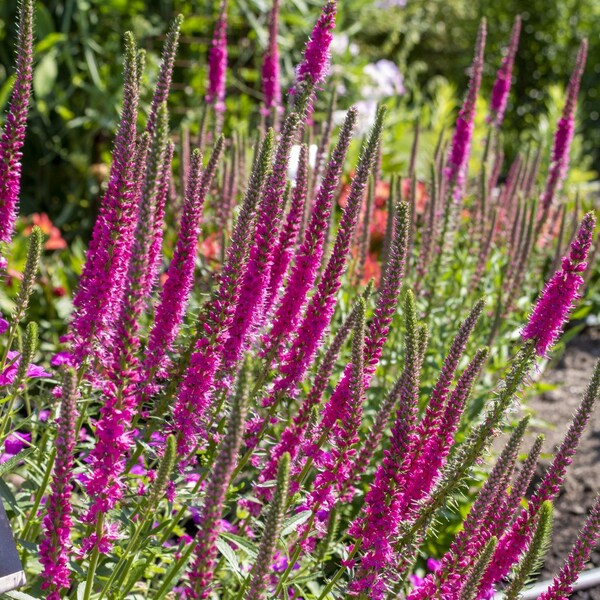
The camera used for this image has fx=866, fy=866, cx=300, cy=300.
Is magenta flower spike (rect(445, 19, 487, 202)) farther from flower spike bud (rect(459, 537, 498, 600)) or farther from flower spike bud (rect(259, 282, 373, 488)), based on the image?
flower spike bud (rect(459, 537, 498, 600))

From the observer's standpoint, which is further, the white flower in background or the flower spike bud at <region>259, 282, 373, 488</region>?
the white flower in background

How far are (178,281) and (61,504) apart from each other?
636 millimetres

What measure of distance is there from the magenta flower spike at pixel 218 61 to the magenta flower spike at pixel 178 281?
2.27 meters

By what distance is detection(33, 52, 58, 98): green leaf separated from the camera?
689cm

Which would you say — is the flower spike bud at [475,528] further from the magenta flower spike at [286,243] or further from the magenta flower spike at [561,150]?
the magenta flower spike at [561,150]

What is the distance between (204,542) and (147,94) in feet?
21.2

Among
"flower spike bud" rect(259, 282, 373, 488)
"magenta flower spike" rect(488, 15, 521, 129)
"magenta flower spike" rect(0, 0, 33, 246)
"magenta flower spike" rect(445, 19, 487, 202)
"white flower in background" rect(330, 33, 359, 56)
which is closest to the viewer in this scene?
"magenta flower spike" rect(0, 0, 33, 246)

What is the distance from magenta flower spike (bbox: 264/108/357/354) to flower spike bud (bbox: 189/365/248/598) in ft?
2.57

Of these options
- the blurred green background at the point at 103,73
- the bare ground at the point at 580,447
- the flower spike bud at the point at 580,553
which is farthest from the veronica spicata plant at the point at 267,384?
Answer: the blurred green background at the point at 103,73

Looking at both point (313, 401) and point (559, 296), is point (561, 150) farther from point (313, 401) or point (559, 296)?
point (313, 401)

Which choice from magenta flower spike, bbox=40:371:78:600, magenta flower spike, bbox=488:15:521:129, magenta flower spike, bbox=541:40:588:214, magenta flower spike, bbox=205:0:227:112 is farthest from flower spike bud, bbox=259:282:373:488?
magenta flower spike, bbox=488:15:521:129

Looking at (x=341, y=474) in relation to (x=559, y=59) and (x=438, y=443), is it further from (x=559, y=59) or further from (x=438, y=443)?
(x=559, y=59)

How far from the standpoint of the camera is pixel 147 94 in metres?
7.60

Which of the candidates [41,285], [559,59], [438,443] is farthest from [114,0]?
[559,59]
